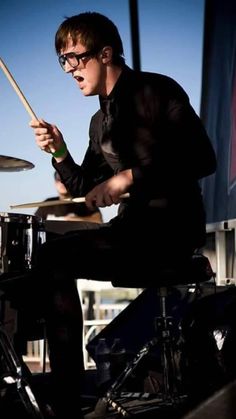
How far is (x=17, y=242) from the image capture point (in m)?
2.52

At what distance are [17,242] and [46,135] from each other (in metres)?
0.54

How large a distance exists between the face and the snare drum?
60cm

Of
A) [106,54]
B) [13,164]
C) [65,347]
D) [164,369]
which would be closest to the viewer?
[65,347]

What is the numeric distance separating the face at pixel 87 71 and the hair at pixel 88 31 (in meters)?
0.02

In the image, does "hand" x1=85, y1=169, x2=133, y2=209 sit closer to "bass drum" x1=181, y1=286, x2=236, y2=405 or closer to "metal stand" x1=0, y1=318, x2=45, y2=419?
"metal stand" x1=0, y1=318, x2=45, y2=419

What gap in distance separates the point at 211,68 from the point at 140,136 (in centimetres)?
217

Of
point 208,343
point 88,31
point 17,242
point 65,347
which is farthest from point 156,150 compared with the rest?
point 208,343

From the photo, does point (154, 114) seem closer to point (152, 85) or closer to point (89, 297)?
point (152, 85)

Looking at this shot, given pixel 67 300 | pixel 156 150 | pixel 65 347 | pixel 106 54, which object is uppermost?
pixel 106 54

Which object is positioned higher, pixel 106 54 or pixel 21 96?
pixel 106 54

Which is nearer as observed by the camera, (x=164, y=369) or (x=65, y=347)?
(x=65, y=347)

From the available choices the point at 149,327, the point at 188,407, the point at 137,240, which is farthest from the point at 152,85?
the point at 149,327

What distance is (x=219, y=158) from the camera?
12.9 feet

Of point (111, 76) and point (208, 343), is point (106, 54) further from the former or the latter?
point (208, 343)
